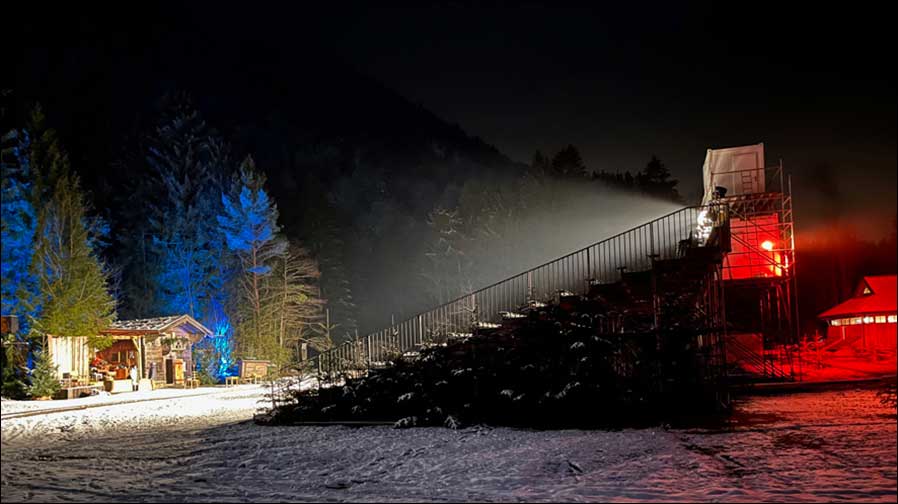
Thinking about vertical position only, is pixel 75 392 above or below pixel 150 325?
below

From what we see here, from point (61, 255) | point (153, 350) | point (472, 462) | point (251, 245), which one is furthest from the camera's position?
point (251, 245)

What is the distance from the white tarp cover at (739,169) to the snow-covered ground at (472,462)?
30.8 feet

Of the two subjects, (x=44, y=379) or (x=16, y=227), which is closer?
(x=16, y=227)

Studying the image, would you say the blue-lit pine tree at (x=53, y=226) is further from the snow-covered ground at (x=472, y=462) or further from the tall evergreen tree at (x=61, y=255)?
the snow-covered ground at (x=472, y=462)

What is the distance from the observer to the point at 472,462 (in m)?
8.93

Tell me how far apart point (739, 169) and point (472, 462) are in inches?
626

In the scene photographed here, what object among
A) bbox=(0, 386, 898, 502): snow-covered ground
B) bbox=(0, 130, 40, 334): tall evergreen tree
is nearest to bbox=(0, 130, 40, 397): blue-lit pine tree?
bbox=(0, 130, 40, 334): tall evergreen tree

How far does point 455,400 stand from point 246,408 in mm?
7926

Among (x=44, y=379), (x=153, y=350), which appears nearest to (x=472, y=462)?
(x=44, y=379)

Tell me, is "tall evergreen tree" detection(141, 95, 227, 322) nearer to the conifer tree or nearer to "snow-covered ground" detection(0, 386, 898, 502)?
the conifer tree

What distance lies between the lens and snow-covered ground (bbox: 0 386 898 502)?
6.80 m

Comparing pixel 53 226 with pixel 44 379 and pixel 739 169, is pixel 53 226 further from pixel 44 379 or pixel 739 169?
pixel 739 169

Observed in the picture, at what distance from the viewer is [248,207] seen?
122 feet

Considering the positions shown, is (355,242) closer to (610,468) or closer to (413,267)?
(413,267)
